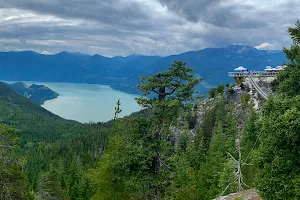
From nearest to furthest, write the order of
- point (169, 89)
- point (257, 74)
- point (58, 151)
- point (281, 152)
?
point (281, 152), point (169, 89), point (257, 74), point (58, 151)

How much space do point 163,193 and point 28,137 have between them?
541ft

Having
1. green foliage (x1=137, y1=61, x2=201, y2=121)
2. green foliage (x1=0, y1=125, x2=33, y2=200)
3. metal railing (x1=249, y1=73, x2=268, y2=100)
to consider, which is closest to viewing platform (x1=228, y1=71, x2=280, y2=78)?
metal railing (x1=249, y1=73, x2=268, y2=100)

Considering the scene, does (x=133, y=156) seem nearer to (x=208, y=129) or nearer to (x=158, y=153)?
(x=158, y=153)

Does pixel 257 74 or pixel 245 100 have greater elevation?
pixel 257 74

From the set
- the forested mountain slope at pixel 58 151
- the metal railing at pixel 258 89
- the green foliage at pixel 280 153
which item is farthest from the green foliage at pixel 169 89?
the metal railing at pixel 258 89

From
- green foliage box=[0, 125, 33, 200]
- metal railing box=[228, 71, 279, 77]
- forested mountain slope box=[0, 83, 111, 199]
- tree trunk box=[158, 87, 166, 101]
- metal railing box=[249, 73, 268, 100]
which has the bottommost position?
forested mountain slope box=[0, 83, 111, 199]

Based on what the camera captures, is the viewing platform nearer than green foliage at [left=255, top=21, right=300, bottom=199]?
No

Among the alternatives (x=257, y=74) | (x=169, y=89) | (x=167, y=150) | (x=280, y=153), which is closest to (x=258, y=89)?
(x=257, y=74)

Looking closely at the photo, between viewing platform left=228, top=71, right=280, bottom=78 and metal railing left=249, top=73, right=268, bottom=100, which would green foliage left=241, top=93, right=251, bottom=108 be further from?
viewing platform left=228, top=71, right=280, bottom=78

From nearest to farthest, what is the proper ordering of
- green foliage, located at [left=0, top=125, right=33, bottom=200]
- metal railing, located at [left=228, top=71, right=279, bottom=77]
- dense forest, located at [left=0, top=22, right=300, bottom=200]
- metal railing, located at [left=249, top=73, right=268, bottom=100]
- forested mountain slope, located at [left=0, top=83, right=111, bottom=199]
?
dense forest, located at [left=0, top=22, right=300, bottom=200] < green foliage, located at [left=0, top=125, right=33, bottom=200] < metal railing, located at [left=249, top=73, right=268, bottom=100] < forested mountain slope, located at [left=0, top=83, right=111, bottom=199] < metal railing, located at [left=228, top=71, right=279, bottom=77]

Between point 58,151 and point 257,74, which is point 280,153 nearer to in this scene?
point 257,74

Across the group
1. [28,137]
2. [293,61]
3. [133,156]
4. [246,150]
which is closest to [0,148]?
[133,156]

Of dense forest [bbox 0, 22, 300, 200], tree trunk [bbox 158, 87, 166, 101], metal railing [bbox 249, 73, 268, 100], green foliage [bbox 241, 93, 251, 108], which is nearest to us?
dense forest [bbox 0, 22, 300, 200]

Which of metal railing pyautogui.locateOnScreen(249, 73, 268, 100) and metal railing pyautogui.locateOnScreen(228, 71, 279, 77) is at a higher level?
metal railing pyautogui.locateOnScreen(228, 71, 279, 77)
